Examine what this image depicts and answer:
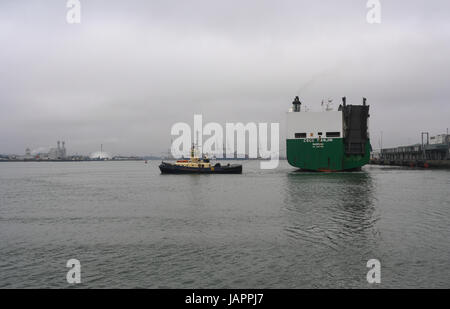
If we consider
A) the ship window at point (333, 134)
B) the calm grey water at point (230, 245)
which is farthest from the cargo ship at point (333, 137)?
the calm grey water at point (230, 245)

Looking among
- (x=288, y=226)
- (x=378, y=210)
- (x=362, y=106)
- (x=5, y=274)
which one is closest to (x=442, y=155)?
(x=362, y=106)

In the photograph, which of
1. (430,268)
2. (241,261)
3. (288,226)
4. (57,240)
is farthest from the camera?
(288,226)

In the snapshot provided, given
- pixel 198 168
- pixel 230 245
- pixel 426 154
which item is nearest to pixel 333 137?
pixel 198 168

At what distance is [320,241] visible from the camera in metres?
11.8

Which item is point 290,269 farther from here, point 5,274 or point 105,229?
point 105,229

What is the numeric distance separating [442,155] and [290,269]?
78729 mm

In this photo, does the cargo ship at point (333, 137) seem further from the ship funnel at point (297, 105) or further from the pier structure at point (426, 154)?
the pier structure at point (426, 154)

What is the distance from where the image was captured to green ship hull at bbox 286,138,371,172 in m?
45.7

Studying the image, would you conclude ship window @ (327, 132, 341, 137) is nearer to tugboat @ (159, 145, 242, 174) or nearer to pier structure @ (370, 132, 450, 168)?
tugboat @ (159, 145, 242, 174)

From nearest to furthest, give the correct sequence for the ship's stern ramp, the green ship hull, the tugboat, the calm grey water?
the calm grey water → the ship's stern ramp → the green ship hull → the tugboat

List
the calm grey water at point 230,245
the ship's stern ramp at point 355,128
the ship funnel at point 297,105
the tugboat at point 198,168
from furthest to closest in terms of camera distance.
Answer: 1. the tugboat at point 198,168
2. the ship funnel at point 297,105
3. the ship's stern ramp at point 355,128
4. the calm grey water at point 230,245

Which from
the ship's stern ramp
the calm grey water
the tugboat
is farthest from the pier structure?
the calm grey water

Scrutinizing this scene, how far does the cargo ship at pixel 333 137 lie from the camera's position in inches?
1793

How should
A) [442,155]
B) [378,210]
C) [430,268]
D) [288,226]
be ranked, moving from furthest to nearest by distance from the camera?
[442,155]
[378,210]
[288,226]
[430,268]
